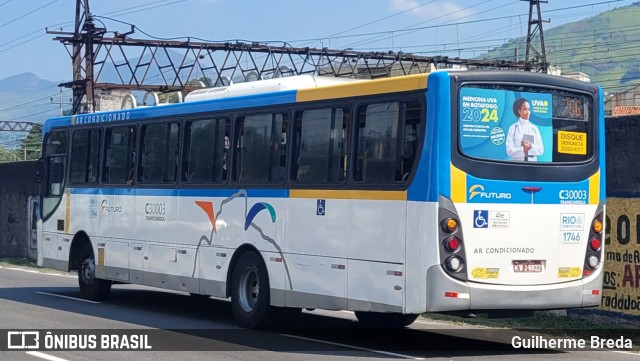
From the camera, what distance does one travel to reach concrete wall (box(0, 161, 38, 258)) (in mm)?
32656

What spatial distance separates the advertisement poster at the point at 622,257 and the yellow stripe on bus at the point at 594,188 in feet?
7.97

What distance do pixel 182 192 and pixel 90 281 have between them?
3.72 m

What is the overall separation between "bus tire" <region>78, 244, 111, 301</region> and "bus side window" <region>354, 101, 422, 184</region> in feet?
25.3

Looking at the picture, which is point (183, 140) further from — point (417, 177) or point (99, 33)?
point (99, 33)

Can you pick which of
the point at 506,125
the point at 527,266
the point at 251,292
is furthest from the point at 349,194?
the point at 251,292

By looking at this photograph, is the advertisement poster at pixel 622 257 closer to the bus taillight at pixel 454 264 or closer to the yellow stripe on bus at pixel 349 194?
the bus taillight at pixel 454 264

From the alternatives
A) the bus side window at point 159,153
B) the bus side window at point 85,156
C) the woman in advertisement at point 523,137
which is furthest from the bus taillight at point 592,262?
the bus side window at point 85,156

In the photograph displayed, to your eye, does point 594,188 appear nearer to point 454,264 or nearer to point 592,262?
point 592,262

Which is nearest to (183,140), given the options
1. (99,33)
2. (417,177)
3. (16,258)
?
(417,177)

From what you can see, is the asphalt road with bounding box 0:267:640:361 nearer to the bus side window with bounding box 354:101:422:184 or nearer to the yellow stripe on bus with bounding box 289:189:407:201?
the yellow stripe on bus with bounding box 289:189:407:201

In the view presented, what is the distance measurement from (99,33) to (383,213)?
36360 mm

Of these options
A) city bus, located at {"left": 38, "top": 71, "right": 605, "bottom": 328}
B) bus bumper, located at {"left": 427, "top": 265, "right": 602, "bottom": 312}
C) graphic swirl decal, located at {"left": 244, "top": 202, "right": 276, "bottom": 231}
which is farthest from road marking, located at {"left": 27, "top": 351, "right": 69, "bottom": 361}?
bus bumper, located at {"left": 427, "top": 265, "right": 602, "bottom": 312}

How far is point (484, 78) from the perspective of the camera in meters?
11.8

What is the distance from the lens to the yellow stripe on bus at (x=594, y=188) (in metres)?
12.5
